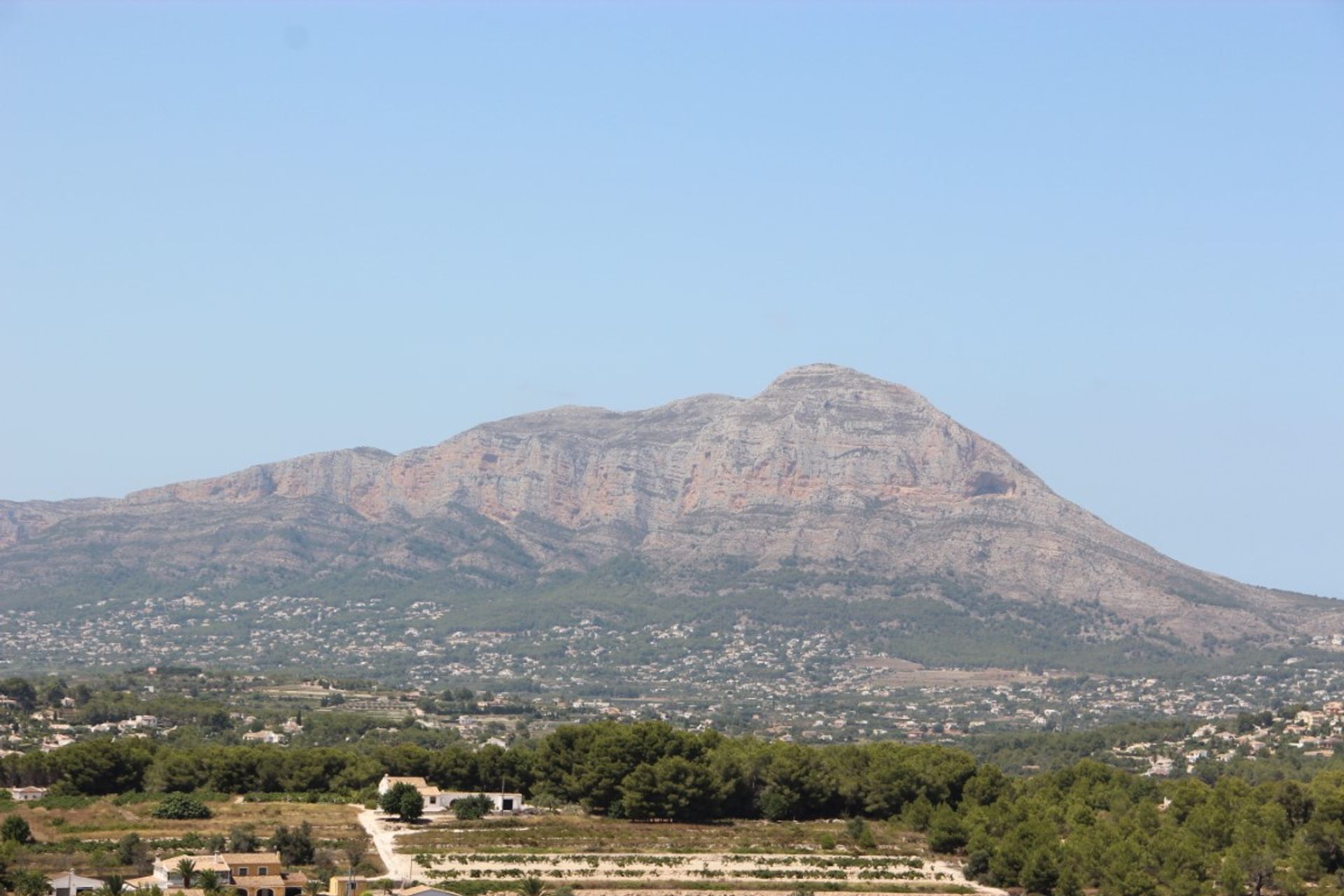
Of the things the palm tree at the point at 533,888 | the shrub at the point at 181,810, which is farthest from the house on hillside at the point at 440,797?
the palm tree at the point at 533,888

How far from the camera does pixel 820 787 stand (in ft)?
282

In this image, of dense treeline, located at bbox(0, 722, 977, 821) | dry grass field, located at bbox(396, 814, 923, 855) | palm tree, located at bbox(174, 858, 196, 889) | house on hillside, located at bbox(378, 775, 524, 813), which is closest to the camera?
palm tree, located at bbox(174, 858, 196, 889)

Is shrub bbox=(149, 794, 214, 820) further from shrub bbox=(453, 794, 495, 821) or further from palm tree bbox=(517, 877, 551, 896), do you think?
palm tree bbox=(517, 877, 551, 896)

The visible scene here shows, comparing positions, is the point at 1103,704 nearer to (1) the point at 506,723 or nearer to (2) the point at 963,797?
(1) the point at 506,723

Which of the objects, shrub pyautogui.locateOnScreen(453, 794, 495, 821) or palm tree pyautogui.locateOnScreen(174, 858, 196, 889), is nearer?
palm tree pyautogui.locateOnScreen(174, 858, 196, 889)

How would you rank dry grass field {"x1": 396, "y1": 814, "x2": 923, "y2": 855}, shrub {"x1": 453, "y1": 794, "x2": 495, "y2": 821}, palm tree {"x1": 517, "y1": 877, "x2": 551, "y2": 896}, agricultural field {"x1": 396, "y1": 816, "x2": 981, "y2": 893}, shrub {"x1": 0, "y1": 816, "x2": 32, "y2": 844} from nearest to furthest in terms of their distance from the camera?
palm tree {"x1": 517, "y1": 877, "x2": 551, "y2": 896} < agricultural field {"x1": 396, "y1": 816, "x2": 981, "y2": 893} < shrub {"x1": 0, "y1": 816, "x2": 32, "y2": 844} < dry grass field {"x1": 396, "y1": 814, "x2": 923, "y2": 855} < shrub {"x1": 453, "y1": 794, "x2": 495, "y2": 821}

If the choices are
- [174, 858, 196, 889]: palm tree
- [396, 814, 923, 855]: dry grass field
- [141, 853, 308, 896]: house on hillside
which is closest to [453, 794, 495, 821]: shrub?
[396, 814, 923, 855]: dry grass field

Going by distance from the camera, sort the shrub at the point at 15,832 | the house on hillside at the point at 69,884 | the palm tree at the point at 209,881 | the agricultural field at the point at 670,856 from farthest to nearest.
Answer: the shrub at the point at 15,832 < the agricultural field at the point at 670,856 < the house on hillside at the point at 69,884 < the palm tree at the point at 209,881

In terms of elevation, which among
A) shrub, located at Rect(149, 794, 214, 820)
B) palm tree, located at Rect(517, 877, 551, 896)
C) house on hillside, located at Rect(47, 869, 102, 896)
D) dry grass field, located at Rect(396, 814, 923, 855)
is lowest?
palm tree, located at Rect(517, 877, 551, 896)

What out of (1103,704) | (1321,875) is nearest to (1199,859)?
(1321,875)

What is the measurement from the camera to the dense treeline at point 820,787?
75.1 meters

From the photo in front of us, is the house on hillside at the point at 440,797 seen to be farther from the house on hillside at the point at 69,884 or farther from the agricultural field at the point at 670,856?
the house on hillside at the point at 69,884

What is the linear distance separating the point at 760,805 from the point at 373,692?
247 ft

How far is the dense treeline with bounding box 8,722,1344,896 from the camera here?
75.1 meters
